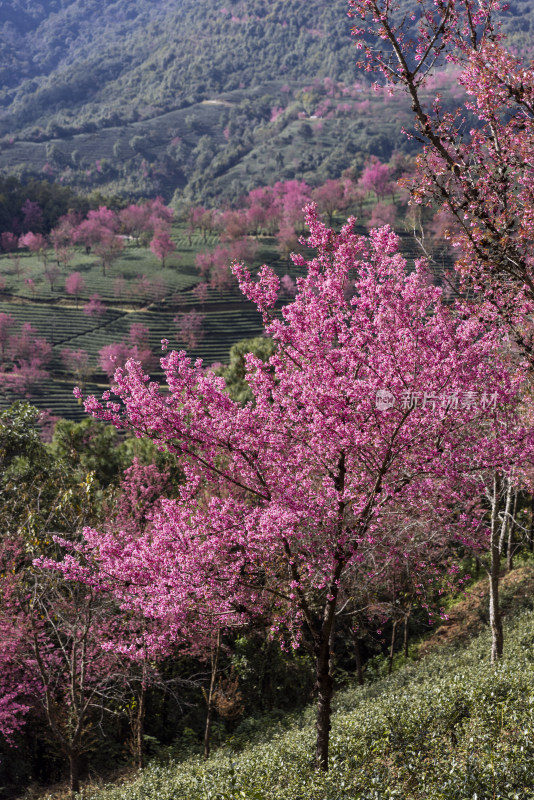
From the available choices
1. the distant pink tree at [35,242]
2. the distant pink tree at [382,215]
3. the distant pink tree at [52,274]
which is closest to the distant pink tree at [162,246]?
the distant pink tree at [52,274]

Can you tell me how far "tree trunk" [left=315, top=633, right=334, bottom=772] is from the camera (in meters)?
8.27

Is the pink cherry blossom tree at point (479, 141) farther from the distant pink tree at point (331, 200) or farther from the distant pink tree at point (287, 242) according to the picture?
the distant pink tree at point (331, 200)

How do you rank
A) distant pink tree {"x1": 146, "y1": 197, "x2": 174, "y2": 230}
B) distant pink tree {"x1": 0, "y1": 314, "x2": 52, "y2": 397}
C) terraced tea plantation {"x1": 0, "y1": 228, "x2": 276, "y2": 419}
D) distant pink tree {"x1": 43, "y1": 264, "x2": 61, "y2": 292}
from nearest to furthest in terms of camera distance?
distant pink tree {"x1": 0, "y1": 314, "x2": 52, "y2": 397} → terraced tea plantation {"x1": 0, "y1": 228, "x2": 276, "y2": 419} → distant pink tree {"x1": 43, "y1": 264, "x2": 61, "y2": 292} → distant pink tree {"x1": 146, "y1": 197, "x2": 174, "y2": 230}

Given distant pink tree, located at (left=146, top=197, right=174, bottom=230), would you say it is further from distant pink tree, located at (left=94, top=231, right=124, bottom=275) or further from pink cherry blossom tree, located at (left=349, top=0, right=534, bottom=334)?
pink cherry blossom tree, located at (left=349, top=0, right=534, bottom=334)

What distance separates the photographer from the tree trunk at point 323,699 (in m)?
8.27

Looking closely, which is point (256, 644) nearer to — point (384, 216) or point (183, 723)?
point (183, 723)

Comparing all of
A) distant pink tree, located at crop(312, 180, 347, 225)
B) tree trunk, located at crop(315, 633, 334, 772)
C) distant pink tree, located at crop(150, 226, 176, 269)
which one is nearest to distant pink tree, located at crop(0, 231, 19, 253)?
distant pink tree, located at crop(150, 226, 176, 269)

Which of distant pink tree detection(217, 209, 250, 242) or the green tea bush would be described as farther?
distant pink tree detection(217, 209, 250, 242)

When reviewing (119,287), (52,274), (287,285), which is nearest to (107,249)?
(52,274)

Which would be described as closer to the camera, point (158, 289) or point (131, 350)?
point (131, 350)

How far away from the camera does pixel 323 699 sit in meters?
8.41

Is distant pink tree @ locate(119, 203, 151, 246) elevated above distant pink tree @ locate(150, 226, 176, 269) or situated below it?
above

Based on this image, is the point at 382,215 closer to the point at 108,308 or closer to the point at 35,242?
the point at 108,308

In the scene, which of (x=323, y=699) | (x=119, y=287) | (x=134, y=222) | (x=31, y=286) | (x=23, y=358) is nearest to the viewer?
(x=323, y=699)
